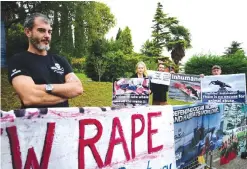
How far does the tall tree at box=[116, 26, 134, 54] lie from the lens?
4841 cm

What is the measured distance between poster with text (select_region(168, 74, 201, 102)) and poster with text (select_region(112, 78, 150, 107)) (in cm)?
112

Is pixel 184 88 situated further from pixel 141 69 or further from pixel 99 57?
pixel 99 57

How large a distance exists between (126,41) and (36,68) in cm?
4951

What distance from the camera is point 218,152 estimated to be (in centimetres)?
600

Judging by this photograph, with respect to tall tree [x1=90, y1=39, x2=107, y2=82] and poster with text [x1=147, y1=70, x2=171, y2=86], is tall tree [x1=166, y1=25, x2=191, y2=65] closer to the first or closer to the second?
tall tree [x1=90, y1=39, x2=107, y2=82]

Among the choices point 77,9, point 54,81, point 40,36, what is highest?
point 77,9

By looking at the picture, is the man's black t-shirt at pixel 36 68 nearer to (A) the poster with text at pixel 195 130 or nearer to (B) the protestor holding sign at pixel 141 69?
(A) the poster with text at pixel 195 130

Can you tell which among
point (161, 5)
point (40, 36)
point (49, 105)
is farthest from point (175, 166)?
point (161, 5)

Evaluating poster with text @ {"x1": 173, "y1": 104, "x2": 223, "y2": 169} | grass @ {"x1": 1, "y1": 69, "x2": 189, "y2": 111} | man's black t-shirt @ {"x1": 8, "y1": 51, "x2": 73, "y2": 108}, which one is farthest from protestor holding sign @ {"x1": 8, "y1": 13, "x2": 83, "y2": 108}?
grass @ {"x1": 1, "y1": 69, "x2": 189, "y2": 111}

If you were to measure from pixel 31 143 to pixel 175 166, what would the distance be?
6.86 ft

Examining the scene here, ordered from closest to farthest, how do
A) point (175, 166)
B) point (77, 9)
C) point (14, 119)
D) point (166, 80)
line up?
1. point (14, 119)
2. point (175, 166)
3. point (166, 80)
4. point (77, 9)

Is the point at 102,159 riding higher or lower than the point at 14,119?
lower

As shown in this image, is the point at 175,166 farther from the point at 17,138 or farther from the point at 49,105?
the point at 17,138

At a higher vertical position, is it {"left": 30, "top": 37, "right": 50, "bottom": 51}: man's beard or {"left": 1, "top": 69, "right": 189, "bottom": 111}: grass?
{"left": 30, "top": 37, "right": 50, "bottom": 51}: man's beard
